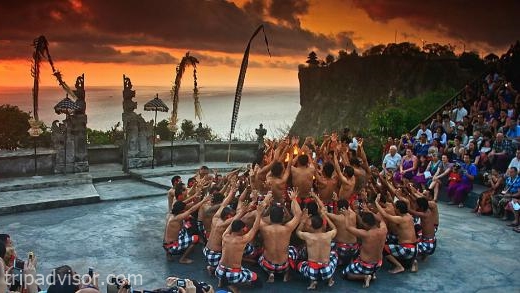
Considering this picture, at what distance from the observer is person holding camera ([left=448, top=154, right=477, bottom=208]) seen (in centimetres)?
1377

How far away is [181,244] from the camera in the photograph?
30.1 ft

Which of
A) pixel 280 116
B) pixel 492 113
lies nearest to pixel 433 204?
pixel 492 113

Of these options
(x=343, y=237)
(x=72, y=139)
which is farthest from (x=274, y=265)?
(x=72, y=139)

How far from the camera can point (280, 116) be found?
154 meters

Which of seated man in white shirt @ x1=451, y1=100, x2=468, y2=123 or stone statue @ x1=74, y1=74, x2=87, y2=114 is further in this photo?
seated man in white shirt @ x1=451, y1=100, x2=468, y2=123

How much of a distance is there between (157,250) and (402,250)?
487 cm

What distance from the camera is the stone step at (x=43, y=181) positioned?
14133mm

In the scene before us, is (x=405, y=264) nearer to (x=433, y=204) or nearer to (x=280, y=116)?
(x=433, y=204)

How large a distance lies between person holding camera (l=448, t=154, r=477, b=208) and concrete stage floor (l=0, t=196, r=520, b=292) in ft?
1.67

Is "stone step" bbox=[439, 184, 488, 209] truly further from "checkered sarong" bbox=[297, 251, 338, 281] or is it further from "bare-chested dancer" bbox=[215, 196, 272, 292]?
"bare-chested dancer" bbox=[215, 196, 272, 292]

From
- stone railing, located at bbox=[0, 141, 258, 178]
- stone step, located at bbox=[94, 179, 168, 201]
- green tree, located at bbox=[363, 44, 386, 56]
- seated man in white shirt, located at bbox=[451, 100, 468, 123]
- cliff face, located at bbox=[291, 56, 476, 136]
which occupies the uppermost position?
green tree, located at bbox=[363, 44, 386, 56]

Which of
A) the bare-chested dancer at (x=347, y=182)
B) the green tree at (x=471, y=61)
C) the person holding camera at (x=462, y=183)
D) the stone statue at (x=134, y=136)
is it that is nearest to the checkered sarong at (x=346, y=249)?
the bare-chested dancer at (x=347, y=182)

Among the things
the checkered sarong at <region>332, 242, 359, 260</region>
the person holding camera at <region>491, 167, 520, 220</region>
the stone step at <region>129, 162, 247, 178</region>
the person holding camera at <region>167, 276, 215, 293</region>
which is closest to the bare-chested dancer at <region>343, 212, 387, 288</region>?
the checkered sarong at <region>332, 242, 359, 260</region>

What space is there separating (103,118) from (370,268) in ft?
419
